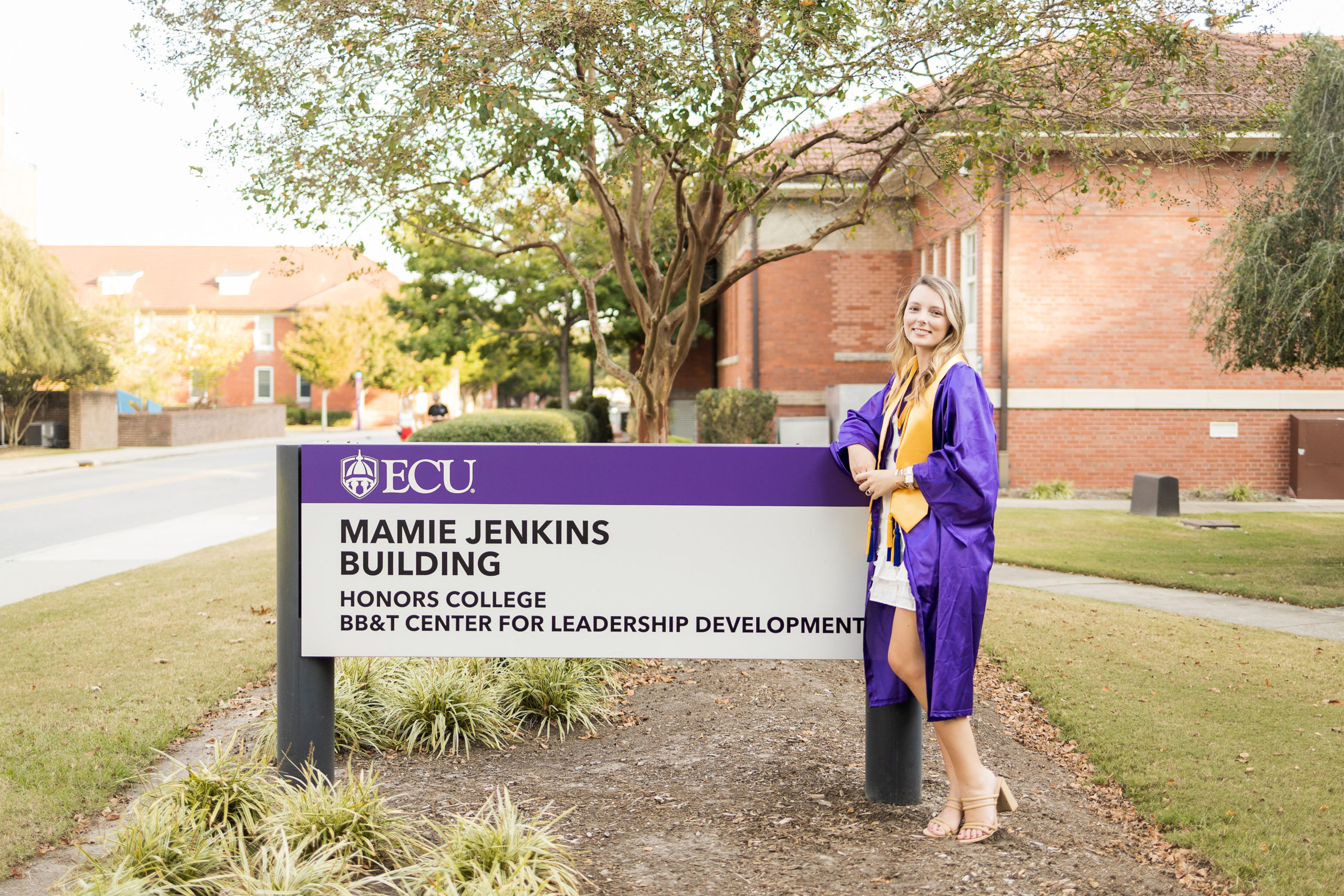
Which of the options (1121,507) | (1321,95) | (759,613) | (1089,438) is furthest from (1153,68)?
(1089,438)

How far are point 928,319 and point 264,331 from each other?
5887 cm

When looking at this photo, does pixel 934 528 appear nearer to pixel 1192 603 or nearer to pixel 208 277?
pixel 1192 603

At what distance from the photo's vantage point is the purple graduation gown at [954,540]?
3.41m

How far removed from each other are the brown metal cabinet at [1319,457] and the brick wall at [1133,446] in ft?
1.18

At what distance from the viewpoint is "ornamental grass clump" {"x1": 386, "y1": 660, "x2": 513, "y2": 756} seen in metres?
4.76

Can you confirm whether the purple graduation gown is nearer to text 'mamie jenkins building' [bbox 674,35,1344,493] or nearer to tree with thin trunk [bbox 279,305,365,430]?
text 'mamie jenkins building' [bbox 674,35,1344,493]

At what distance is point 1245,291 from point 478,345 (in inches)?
905

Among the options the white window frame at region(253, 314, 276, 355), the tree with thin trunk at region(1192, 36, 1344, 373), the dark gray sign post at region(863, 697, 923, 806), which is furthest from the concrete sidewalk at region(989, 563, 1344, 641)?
the white window frame at region(253, 314, 276, 355)

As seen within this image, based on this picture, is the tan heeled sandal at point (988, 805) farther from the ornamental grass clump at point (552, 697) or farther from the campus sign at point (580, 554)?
the ornamental grass clump at point (552, 697)

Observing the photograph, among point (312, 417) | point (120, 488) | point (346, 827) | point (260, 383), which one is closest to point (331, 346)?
point (312, 417)

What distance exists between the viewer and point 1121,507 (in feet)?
50.3

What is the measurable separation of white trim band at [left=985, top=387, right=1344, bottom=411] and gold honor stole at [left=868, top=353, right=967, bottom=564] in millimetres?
13891

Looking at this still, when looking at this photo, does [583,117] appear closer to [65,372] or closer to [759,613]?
[759,613]

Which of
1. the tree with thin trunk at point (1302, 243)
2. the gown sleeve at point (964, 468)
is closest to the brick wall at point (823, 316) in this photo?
the tree with thin trunk at point (1302, 243)
